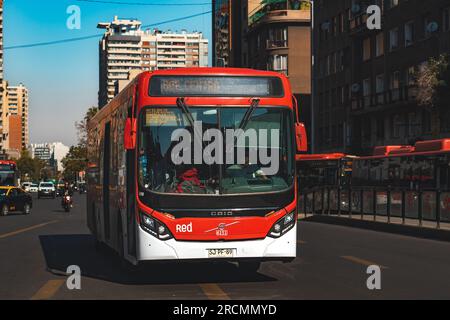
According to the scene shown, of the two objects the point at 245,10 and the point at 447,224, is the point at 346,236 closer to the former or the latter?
the point at 447,224

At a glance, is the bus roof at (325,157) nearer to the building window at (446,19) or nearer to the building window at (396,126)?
the building window at (446,19)

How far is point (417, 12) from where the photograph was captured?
49938mm

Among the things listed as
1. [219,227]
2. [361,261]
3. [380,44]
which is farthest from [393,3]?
[219,227]

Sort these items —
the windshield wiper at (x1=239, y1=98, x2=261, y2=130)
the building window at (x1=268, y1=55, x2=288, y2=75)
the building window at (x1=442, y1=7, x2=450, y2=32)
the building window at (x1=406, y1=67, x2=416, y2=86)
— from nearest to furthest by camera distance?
1. the windshield wiper at (x1=239, y1=98, x2=261, y2=130)
2. the building window at (x1=442, y1=7, x2=450, y2=32)
3. the building window at (x1=406, y1=67, x2=416, y2=86)
4. the building window at (x1=268, y1=55, x2=288, y2=75)

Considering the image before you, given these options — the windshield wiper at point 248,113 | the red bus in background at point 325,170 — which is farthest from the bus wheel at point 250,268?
the red bus in background at point 325,170

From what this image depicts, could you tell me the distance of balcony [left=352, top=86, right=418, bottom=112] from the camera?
50.6 meters

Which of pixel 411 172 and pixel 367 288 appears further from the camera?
pixel 411 172

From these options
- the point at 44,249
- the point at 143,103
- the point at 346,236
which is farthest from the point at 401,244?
the point at 143,103

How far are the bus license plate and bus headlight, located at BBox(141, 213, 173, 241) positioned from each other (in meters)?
0.60

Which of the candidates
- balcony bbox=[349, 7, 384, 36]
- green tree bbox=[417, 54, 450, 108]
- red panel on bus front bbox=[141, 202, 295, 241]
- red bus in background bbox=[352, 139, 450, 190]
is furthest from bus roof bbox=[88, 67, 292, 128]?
balcony bbox=[349, 7, 384, 36]

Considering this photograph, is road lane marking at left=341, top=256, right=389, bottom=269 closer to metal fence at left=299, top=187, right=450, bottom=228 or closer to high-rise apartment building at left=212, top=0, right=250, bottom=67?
metal fence at left=299, top=187, right=450, bottom=228
